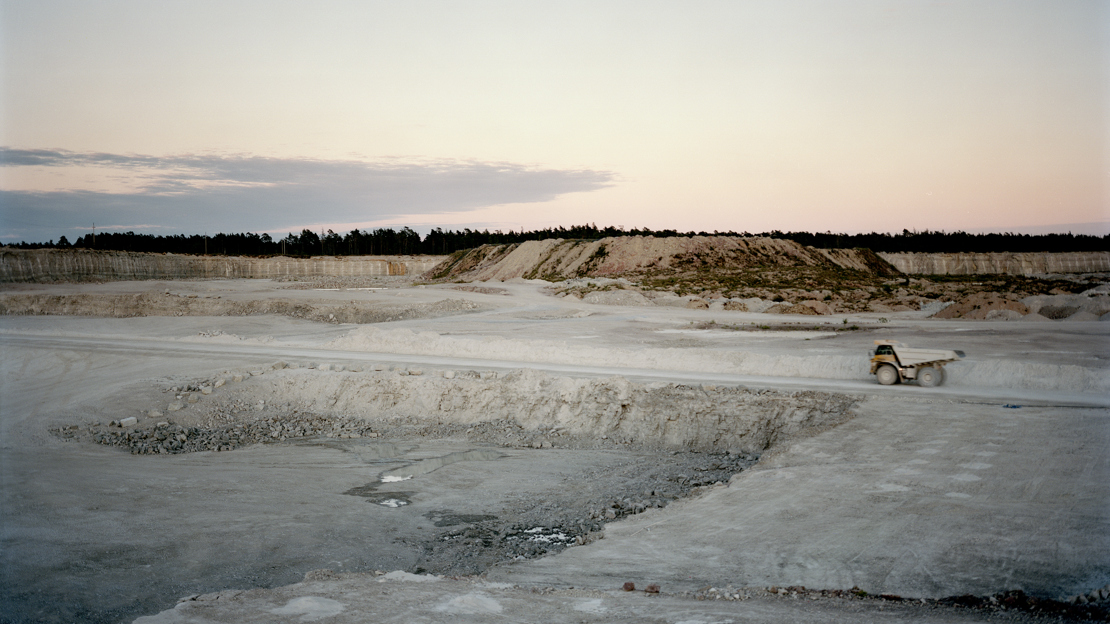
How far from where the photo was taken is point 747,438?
50.7 feet

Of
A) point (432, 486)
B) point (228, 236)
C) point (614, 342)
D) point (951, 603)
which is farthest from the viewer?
point (228, 236)

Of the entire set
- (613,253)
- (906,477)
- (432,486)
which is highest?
(613,253)

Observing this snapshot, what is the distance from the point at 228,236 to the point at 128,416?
12996 cm

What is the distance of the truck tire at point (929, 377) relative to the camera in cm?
1728

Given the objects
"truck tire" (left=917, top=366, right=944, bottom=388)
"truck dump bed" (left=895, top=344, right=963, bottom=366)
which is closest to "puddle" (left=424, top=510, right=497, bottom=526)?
"truck dump bed" (left=895, top=344, right=963, bottom=366)

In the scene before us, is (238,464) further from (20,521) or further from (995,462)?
(995,462)

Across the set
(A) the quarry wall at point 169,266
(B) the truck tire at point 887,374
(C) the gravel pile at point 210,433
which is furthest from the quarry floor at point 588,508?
(A) the quarry wall at point 169,266

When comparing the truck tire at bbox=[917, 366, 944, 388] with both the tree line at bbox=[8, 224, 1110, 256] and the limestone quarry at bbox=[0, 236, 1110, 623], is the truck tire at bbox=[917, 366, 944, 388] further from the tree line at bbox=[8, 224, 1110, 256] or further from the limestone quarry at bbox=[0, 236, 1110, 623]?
the tree line at bbox=[8, 224, 1110, 256]

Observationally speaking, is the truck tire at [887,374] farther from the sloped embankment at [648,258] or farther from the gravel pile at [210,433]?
the sloped embankment at [648,258]

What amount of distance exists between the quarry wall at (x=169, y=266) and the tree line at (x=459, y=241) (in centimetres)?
712

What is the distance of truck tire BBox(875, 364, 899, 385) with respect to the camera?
693 inches

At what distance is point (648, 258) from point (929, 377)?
6440 centimetres

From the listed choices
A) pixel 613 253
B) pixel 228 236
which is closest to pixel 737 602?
pixel 613 253

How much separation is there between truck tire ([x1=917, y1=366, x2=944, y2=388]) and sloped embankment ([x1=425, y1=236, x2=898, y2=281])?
2304 inches
